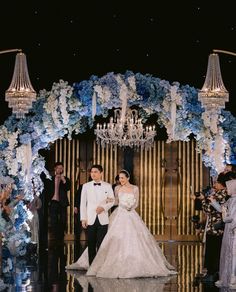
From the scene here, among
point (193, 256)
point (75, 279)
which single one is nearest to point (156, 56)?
point (193, 256)

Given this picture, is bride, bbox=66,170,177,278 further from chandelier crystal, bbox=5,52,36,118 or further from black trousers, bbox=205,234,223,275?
chandelier crystal, bbox=5,52,36,118

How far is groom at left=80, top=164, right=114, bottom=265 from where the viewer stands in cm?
1247

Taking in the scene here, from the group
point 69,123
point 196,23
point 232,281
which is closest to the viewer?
point 232,281

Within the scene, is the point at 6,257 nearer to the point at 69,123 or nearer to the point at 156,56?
the point at 69,123

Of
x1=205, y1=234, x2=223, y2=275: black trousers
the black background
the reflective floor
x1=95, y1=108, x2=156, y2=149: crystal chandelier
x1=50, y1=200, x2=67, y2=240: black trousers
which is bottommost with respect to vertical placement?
the reflective floor

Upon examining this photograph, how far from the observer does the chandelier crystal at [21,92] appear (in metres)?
14.0

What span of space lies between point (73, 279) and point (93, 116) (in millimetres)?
4104

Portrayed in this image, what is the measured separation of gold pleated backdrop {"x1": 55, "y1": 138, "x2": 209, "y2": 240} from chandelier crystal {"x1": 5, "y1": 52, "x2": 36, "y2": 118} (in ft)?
19.9

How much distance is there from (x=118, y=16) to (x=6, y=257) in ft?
17.5

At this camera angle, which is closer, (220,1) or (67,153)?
(220,1)

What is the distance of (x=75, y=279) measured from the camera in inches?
462

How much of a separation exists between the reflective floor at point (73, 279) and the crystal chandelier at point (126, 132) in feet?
12.3

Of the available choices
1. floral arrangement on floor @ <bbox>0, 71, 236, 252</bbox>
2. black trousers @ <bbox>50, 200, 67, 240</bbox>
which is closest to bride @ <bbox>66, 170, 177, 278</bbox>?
floral arrangement on floor @ <bbox>0, 71, 236, 252</bbox>

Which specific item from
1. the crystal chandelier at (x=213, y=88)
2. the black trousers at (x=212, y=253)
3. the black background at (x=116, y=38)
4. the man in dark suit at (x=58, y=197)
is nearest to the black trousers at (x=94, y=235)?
the black trousers at (x=212, y=253)
